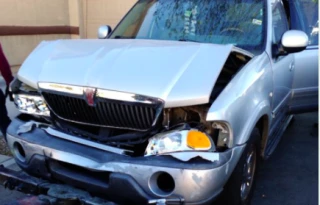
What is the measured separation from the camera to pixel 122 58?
3041 millimetres

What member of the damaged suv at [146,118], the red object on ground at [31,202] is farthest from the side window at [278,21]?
the red object on ground at [31,202]

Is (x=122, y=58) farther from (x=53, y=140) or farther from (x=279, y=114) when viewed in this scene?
(x=279, y=114)

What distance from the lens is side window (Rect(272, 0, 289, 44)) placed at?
422 cm

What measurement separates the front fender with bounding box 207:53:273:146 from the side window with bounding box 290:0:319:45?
5.38 feet

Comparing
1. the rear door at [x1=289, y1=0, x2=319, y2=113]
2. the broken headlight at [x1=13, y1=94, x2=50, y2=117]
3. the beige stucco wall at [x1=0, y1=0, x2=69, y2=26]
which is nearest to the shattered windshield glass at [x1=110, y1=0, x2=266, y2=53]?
the rear door at [x1=289, y1=0, x2=319, y2=113]

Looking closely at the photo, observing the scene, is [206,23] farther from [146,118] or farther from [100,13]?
[100,13]

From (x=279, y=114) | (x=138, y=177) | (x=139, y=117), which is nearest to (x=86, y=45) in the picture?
(x=139, y=117)

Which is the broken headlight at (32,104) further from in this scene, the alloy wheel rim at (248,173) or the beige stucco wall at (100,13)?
the beige stucco wall at (100,13)

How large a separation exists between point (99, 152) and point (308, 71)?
301 centimetres

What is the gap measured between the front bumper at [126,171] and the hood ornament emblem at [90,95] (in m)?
0.33

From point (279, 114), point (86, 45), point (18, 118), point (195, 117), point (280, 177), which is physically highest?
point (86, 45)

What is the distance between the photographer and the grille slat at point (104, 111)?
8.94ft

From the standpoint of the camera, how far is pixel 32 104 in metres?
3.29

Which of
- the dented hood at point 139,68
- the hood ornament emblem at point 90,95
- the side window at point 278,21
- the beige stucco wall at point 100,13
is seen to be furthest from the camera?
the beige stucco wall at point 100,13
